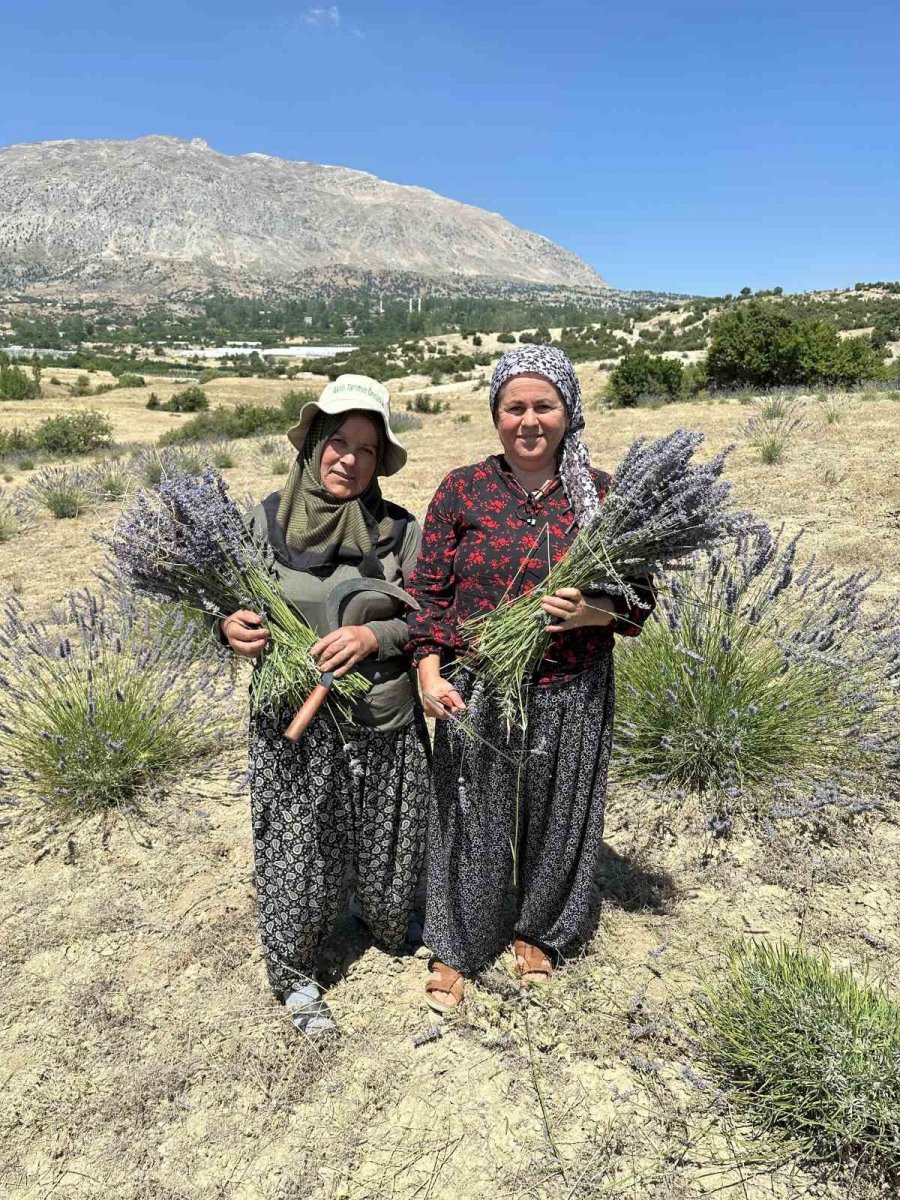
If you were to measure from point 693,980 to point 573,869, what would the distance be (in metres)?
0.50

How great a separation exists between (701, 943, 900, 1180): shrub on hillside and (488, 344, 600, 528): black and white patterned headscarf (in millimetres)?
1244

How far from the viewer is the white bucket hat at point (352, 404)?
1718mm

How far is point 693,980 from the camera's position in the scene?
2148 millimetres

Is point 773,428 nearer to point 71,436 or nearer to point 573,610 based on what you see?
point 573,610

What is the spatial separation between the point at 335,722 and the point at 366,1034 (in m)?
0.95

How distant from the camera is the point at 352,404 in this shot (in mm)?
1706

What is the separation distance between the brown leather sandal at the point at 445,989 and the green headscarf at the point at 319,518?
4.11ft

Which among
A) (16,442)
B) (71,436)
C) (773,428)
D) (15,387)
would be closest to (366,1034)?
(773,428)

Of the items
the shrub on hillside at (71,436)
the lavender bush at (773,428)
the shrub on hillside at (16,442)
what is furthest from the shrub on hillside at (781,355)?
the shrub on hillside at (16,442)

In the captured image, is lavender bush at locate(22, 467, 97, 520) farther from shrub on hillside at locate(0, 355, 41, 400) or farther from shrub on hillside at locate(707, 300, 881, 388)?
shrub on hillside at locate(0, 355, 41, 400)

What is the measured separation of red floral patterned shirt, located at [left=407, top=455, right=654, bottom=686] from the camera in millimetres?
1779

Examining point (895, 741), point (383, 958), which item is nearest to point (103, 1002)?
point (383, 958)

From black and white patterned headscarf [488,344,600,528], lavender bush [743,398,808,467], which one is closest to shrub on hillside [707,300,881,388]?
lavender bush [743,398,808,467]

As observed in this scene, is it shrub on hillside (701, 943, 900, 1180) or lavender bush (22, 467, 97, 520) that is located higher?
shrub on hillside (701, 943, 900, 1180)
